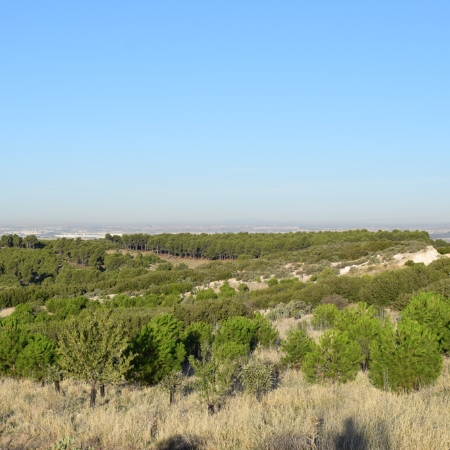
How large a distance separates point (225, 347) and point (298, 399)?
3.97 meters

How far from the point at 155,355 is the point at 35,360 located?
12.1ft

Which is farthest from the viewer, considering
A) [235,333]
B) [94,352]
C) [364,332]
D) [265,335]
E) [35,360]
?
[265,335]

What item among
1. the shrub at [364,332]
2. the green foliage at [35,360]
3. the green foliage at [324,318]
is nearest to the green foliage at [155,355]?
the green foliage at [35,360]

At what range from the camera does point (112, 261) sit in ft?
213

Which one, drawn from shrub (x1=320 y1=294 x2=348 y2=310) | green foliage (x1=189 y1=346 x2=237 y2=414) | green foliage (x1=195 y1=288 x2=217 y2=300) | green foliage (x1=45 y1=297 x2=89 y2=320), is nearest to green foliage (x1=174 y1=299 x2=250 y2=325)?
shrub (x1=320 y1=294 x2=348 y2=310)

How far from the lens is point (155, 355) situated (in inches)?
455

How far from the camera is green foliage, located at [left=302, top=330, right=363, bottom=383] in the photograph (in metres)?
9.93

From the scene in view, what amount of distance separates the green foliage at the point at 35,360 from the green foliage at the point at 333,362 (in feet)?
24.7

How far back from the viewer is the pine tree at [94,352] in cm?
936

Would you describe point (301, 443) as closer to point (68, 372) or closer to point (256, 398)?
point (256, 398)

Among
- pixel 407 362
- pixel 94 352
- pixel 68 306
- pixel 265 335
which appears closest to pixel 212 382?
pixel 94 352

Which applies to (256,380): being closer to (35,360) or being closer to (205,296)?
(35,360)

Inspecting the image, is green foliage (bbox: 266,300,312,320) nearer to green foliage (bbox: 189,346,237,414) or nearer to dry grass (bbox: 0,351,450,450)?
dry grass (bbox: 0,351,450,450)

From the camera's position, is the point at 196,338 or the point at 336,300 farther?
the point at 336,300
